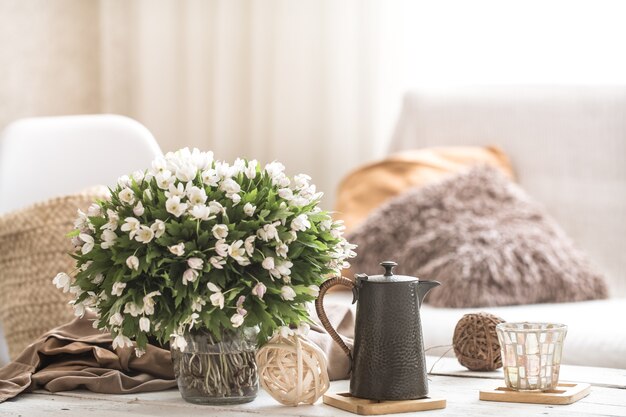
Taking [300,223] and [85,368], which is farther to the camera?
[85,368]

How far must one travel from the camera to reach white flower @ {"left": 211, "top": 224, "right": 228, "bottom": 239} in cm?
128

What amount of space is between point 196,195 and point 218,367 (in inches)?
9.0

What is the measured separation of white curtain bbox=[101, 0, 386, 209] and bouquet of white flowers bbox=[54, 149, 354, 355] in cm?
213

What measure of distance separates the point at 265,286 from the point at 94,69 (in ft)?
9.02

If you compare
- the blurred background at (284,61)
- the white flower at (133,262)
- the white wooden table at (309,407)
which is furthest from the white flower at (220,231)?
the blurred background at (284,61)

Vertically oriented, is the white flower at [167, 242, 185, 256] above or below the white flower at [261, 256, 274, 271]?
above

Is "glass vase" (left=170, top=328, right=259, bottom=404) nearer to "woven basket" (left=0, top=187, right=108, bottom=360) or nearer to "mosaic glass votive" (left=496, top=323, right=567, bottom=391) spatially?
"mosaic glass votive" (left=496, top=323, right=567, bottom=391)

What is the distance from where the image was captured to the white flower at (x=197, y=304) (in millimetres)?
1261

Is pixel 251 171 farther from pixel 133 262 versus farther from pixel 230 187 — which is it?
pixel 133 262

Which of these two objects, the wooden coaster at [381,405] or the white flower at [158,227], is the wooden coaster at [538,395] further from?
the white flower at [158,227]

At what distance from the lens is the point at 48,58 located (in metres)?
3.61

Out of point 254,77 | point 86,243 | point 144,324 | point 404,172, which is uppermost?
point 254,77

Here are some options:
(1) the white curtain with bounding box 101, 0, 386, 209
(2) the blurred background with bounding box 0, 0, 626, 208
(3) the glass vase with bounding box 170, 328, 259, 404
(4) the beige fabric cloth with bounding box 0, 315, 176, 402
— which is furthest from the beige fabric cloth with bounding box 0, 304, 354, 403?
(1) the white curtain with bounding box 101, 0, 386, 209

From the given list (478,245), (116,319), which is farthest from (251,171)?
(478,245)
